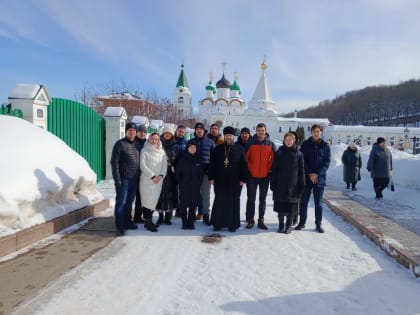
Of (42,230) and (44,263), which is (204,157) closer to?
(42,230)

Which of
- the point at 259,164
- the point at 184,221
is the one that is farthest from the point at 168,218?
the point at 259,164

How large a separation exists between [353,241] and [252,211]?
5.24 ft

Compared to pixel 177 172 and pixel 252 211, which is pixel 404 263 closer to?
pixel 252 211

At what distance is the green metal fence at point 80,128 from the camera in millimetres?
7191

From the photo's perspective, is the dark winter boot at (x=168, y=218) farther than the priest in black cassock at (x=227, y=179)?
Yes

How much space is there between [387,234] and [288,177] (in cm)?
177

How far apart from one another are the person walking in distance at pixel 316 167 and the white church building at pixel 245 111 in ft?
200

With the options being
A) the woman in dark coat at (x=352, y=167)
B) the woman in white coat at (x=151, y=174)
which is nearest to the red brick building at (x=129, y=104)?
the woman in dark coat at (x=352, y=167)

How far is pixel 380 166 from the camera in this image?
8500mm

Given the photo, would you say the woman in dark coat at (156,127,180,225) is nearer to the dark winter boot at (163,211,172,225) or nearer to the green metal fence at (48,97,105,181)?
the dark winter boot at (163,211,172,225)

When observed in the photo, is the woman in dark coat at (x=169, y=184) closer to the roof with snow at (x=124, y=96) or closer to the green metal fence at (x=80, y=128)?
the green metal fence at (x=80, y=128)

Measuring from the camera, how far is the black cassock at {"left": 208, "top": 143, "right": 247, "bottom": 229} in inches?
203

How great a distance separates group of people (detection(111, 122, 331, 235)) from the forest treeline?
89106mm

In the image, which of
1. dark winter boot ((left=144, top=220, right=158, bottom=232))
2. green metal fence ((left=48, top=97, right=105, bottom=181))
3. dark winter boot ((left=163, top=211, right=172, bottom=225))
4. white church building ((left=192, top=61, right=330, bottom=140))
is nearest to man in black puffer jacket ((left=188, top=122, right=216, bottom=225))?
dark winter boot ((left=163, top=211, right=172, bottom=225))
